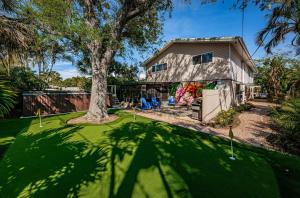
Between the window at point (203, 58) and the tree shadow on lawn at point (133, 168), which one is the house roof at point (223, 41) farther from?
the tree shadow on lawn at point (133, 168)

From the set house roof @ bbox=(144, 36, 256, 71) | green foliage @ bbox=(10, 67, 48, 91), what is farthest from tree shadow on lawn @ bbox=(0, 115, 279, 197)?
house roof @ bbox=(144, 36, 256, 71)

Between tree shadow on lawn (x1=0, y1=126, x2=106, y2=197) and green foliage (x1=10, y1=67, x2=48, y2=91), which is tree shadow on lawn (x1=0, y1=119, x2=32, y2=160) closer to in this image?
tree shadow on lawn (x1=0, y1=126, x2=106, y2=197)

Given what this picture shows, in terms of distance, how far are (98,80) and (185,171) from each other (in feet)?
29.7

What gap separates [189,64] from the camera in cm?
1902

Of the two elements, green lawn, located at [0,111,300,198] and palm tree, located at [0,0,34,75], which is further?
palm tree, located at [0,0,34,75]

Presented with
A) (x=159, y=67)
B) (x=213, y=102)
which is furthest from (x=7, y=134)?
(x=159, y=67)

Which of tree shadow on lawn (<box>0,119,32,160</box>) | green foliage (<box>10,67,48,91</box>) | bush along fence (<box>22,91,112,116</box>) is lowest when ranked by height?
tree shadow on lawn (<box>0,119,32,160</box>)

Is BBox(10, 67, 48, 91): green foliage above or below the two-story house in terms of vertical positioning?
below

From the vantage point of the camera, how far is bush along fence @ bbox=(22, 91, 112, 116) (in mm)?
14820

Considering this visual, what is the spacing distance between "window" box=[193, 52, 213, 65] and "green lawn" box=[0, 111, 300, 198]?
1036 centimetres

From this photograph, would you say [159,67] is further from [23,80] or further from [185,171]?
[185,171]

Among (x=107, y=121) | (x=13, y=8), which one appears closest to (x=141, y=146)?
(x=107, y=121)

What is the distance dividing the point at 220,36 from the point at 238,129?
8.36 m

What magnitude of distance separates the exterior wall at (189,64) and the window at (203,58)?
279mm
